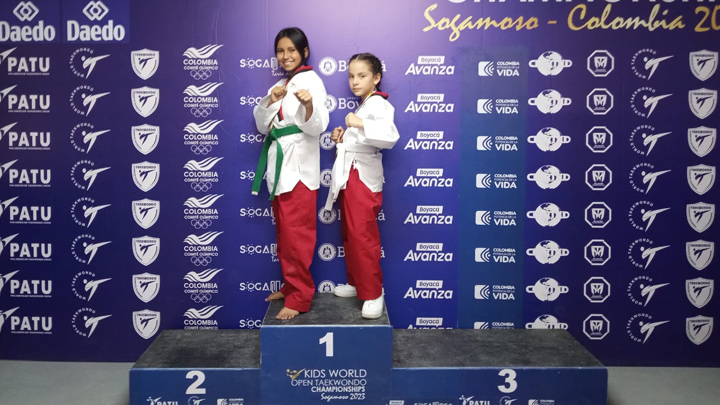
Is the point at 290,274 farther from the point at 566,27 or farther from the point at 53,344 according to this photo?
the point at 566,27

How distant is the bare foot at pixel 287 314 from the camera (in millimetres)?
2934

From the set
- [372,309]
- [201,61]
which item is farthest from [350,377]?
Result: [201,61]

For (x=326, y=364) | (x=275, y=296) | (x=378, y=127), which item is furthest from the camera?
(x=275, y=296)

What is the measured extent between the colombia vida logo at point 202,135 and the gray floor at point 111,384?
143cm

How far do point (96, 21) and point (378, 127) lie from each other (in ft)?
6.12

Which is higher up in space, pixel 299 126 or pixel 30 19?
pixel 30 19

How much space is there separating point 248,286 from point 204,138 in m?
0.95

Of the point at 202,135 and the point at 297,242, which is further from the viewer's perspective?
the point at 202,135

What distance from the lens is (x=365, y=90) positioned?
309cm

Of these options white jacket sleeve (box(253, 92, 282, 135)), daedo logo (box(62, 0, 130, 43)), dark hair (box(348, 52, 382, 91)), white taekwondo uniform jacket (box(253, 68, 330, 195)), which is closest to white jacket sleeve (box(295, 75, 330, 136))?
white taekwondo uniform jacket (box(253, 68, 330, 195))

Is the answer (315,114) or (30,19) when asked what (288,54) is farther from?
(30,19)

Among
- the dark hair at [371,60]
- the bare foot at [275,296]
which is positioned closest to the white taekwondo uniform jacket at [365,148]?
the dark hair at [371,60]

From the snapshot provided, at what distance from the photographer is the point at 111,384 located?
3119 mm

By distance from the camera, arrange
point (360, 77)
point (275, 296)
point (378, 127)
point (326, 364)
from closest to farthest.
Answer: point (326, 364) → point (378, 127) → point (360, 77) → point (275, 296)
